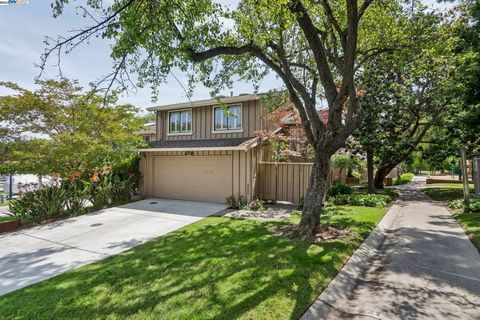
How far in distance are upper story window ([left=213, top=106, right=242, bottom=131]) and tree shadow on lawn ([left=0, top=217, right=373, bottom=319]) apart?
7.74 m

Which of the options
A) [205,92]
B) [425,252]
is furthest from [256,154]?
[425,252]

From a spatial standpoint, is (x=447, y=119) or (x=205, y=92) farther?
(x=447, y=119)

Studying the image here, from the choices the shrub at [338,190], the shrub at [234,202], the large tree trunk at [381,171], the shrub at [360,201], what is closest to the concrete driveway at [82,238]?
the shrub at [234,202]

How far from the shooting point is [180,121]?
48.3 feet

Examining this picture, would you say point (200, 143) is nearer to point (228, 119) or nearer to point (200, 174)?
point (200, 174)

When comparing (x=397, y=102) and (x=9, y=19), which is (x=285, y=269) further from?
(x=397, y=102)

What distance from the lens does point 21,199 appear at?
8.81 m

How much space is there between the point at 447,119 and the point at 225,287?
47.8 ft

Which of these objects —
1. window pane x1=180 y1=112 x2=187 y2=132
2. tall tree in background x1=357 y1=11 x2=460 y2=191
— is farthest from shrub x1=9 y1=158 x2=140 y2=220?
tall tree in background x1=357 y1=11 x2=460 y2=191

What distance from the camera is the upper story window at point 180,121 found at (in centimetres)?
1438

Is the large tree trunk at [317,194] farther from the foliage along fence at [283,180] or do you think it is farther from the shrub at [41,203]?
the shrub at [41,203]

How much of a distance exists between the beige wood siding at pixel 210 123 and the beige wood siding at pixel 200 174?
4.85ft

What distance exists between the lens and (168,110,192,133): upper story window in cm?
1438

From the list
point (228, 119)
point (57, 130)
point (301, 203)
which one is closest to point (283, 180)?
point (301, 203)
